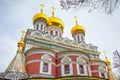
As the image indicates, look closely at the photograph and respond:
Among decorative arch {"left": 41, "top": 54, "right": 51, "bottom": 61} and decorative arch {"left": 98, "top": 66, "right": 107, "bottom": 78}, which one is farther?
decorative arch {"left": 98, "top": 66, "right": 107, "bottom": 78}

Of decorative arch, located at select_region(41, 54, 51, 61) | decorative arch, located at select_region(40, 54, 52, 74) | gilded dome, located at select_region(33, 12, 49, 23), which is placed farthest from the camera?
gilded dome, located at select_region(33, 12, 49, 23)

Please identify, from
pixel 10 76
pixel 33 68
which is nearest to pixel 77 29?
pixel 33 68

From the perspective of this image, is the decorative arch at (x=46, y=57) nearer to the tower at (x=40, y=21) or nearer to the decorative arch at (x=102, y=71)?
the decorative arch at (x=102, y=71)

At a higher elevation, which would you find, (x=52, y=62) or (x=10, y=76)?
(x=52, y=62)

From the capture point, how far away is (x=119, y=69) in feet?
28.1

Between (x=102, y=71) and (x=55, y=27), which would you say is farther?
(x=55, y=27)

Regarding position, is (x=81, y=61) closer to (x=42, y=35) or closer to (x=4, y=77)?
(x=42, y=35)

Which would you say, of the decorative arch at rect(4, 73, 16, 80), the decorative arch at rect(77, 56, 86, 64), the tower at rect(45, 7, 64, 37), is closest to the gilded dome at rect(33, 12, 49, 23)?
the tower at rect(45, 7, 64, 37)

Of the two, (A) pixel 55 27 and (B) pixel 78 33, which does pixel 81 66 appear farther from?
(A) pixel 55 27

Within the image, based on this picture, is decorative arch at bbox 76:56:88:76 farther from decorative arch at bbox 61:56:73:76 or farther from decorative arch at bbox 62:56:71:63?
decorative arch at bbox 62:56:71:63

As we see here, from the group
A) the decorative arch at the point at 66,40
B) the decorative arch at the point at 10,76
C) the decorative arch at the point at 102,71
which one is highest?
the decorative arch at the point at 66,40

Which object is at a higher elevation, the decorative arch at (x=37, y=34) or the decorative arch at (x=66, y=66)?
the decorative arch at (x=37, y=34)

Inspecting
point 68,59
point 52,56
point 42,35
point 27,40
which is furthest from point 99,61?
point 27,40

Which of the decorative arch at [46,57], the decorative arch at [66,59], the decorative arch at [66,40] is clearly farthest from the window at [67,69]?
the decorative arch at [66,40]
